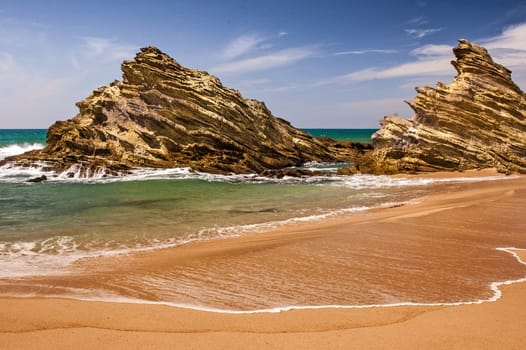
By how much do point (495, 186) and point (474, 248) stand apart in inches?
503

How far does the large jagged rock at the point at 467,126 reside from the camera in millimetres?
26000

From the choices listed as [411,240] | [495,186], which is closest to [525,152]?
[495,186]

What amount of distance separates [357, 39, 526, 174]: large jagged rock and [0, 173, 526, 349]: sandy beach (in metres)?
16.2

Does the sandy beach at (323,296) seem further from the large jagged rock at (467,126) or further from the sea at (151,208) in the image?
the large jagged rock at (467,126)

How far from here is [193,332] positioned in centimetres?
437

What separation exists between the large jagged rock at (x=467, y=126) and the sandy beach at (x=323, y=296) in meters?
16.2

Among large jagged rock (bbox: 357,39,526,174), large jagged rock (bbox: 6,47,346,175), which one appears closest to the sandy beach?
large jagged rock (bbox: 357,39,526,174)

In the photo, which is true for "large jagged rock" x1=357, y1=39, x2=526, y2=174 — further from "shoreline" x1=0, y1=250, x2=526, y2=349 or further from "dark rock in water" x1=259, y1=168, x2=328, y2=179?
"shoreline" x1=0, y1=250, x2=526, y2=349

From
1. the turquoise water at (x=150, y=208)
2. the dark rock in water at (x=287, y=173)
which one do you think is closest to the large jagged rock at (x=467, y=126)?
the turquoise water at (x=150, y=208)

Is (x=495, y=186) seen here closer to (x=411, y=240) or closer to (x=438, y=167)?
(x=438, y=167)

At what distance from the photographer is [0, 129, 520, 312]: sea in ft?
30.6

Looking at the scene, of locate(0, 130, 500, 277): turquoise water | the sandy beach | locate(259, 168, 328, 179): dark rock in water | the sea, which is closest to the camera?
the sandy beach

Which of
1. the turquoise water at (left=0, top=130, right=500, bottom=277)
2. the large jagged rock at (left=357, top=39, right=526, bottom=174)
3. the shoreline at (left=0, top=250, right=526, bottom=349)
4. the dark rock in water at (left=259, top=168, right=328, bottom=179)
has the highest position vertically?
the large jagged rock at (left=357, top=39, right=526, bottom=174)

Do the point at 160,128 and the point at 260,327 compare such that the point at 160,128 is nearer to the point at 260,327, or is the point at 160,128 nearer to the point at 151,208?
the point at 151,208
